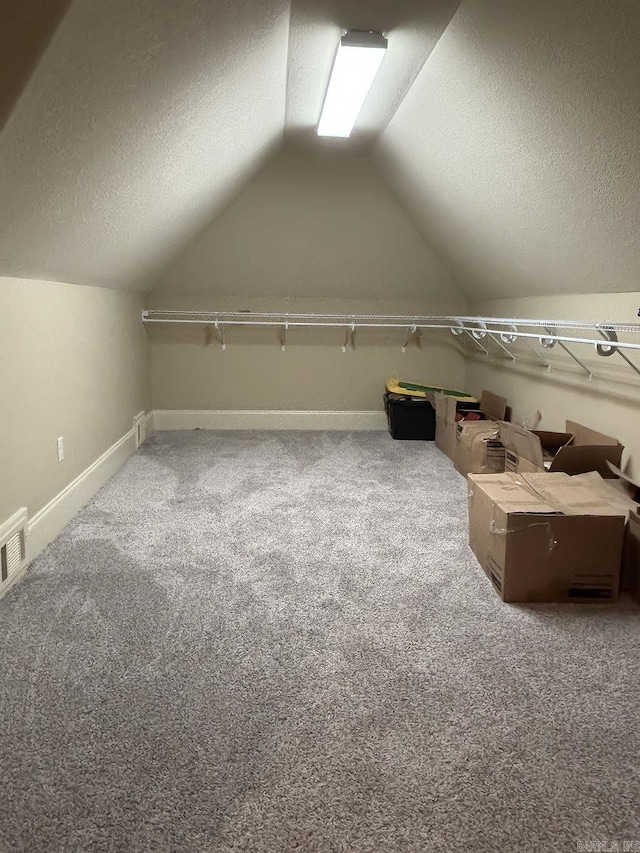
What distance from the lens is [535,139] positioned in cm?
217

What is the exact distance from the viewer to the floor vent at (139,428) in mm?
4352

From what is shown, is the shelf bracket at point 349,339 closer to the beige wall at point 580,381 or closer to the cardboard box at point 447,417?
the cardboard box at point 447,417

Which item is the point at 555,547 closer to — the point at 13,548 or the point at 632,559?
the point at 632,559

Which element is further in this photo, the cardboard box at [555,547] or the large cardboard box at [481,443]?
the large cardboard box at [481,443]


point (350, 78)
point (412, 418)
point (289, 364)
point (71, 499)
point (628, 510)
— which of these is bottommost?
point (71, 499)

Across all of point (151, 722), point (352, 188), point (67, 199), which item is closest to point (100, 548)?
point (151, 722)

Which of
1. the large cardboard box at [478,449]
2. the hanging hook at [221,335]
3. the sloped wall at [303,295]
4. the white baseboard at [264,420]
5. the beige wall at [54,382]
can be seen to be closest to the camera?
the beige wall at [54,382]

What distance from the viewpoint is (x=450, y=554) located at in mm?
2586

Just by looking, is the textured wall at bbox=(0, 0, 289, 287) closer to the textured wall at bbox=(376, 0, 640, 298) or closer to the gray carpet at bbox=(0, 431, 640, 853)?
the textured wall at bbox=(376, 0, 640, 298)

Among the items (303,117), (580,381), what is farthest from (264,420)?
(580,381)

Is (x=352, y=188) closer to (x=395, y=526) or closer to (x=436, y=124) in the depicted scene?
(x=436, y=124)

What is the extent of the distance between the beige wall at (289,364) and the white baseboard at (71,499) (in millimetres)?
1031

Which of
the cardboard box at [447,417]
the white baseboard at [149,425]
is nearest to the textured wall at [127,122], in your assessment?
the white baseboard at [149,425]

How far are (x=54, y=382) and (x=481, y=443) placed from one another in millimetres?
2267
